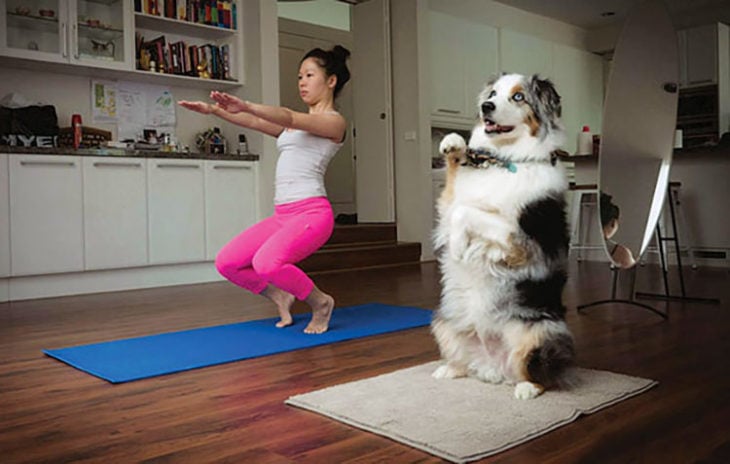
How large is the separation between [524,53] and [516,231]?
6.87m

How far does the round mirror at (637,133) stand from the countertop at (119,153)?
3049 millimetres

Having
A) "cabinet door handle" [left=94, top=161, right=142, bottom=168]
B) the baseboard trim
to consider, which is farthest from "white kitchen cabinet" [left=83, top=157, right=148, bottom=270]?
the baseboard trim

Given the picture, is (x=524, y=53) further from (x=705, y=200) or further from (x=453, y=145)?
(x=453, y=145)

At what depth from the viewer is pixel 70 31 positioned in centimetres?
472

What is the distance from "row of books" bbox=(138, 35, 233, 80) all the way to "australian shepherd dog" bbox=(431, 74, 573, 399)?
3919 mm

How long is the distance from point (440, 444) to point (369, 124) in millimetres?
5749

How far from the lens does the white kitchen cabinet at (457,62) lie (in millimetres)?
7051

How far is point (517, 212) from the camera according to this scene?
185 centimetres

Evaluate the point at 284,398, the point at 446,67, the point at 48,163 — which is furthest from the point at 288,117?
the point at 446,67

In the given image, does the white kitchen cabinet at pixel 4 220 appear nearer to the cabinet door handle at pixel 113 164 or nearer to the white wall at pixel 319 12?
the cabinet door handle at pixel 113 164

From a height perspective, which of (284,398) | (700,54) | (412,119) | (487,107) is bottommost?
(284,398)

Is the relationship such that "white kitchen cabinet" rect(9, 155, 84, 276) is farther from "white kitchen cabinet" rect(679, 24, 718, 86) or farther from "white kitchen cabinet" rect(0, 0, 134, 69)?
"white kitchen cabinet" rect(679, 24, 718, 86)

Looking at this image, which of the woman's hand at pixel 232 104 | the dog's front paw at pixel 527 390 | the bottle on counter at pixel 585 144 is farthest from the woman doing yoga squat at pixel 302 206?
the bottle on counter at pixel 585 144

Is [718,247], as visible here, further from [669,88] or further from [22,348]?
[22,348]
